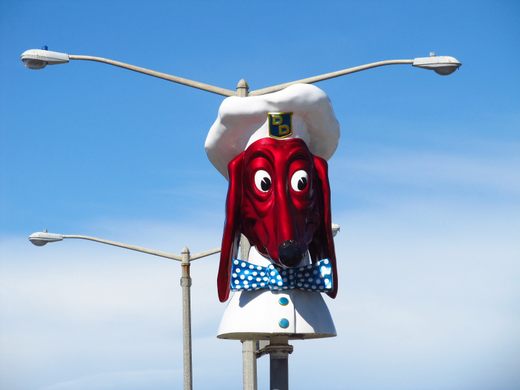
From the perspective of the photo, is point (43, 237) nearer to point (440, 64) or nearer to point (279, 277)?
point (440, 64)

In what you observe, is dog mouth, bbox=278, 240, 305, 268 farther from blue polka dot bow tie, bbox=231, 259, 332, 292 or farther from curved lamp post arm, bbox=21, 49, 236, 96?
curved lamp post arm, bbox=21, 49, 236, 96

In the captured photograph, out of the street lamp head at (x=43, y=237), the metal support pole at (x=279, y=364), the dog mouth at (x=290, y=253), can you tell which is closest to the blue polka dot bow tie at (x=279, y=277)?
the dog mouth at (x=290, y=253)

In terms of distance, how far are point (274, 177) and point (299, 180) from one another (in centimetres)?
26

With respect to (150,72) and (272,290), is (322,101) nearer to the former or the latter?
(272,290)

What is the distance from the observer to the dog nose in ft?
51.3

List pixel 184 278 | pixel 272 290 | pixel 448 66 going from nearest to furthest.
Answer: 1. pixel 272 290
2. pixel 448 66
3. pixel 184 278

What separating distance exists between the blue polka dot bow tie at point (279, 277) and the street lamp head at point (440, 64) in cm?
390

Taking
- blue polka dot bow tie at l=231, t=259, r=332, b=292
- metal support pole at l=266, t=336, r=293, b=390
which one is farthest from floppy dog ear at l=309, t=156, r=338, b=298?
metal support pole at l=266, t=336, r=293, b=390

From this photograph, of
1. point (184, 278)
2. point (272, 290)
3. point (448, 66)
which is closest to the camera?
point (272, 290)

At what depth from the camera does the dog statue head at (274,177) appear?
16.1 metres

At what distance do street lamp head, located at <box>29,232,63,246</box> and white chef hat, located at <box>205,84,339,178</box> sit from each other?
8.44 meters

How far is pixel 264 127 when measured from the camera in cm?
1647

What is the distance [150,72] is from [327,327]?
471 centimetres

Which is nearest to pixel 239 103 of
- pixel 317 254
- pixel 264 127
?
Result: pixel 264 127
